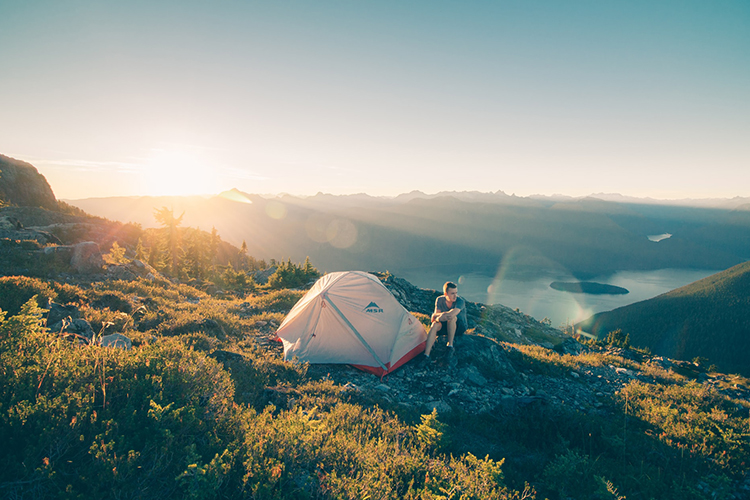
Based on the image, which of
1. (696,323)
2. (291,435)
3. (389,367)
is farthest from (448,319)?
(696,323)

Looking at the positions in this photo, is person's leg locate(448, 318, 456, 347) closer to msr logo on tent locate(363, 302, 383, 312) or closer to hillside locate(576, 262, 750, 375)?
msr logo on tent locate(363, 302, 383, 312)

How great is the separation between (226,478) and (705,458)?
7679 mm

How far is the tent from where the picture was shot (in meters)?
8.70

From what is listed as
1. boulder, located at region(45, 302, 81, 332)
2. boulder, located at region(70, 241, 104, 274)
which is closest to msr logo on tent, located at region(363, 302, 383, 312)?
boulder, located at region(45, 302, 81, 332)

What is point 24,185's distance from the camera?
38.2 meters

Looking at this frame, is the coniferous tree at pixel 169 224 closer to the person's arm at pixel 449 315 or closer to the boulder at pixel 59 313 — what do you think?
the boulder at pixel 59 313

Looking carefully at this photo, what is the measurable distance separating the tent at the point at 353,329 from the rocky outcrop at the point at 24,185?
1914 inches

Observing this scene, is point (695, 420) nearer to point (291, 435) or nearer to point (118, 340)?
point (291, 435)

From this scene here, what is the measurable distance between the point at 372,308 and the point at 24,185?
54566 mm

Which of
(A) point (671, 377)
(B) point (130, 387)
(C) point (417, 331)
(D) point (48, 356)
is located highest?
(D) point (48, 356)

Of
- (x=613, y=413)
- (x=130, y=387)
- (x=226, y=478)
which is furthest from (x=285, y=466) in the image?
(x=613, y=413)

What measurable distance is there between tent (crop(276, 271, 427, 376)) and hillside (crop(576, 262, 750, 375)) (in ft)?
373

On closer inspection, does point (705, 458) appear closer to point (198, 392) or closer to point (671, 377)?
point (671, 377)

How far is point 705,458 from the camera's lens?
16.9 feet
